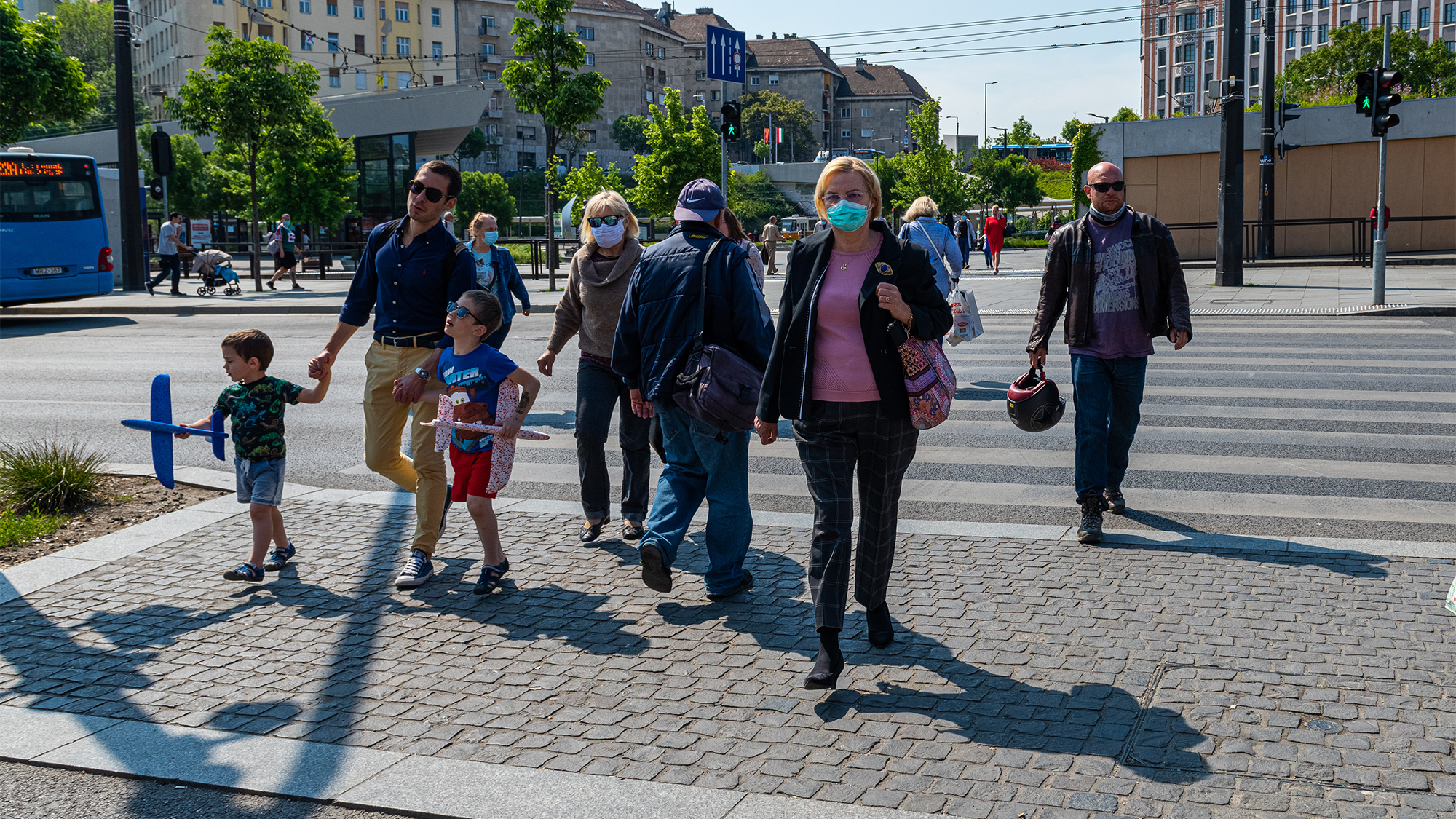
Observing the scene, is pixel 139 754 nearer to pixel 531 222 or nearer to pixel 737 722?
pixel 737 722

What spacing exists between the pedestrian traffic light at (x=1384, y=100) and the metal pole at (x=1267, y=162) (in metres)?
10.9

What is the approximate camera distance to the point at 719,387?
512 centimetres

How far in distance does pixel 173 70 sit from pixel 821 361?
105 m

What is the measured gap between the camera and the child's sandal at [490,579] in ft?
18.4

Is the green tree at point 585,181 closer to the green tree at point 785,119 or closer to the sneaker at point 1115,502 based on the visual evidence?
the sneaker at point 1115,502

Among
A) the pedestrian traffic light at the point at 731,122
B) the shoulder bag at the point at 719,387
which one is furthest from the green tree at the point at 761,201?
the shoulder bag at the point at 719,387

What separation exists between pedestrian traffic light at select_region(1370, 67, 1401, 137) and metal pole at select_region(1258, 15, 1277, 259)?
10883 mm

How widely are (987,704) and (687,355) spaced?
1.94 meters

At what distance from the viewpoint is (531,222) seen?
291ft

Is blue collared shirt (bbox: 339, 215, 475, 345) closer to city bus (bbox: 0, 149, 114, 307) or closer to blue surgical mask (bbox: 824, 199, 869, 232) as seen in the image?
blue surgical mask (bbox: 824, 199, 869, 232)

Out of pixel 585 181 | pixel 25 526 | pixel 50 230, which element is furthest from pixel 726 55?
pixel 25 526

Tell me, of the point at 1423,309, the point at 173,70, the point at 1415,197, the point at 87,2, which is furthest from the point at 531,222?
the point at 1423,309

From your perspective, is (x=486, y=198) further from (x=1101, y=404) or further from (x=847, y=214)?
(x=847, y=214)

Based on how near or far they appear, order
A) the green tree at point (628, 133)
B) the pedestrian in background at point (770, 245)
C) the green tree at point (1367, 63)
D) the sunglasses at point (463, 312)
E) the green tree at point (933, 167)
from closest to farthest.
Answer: the sunglasses at point (463, 312) < the pedestrian in background at point (770, 245) < the green tree at point (933, 167) < the green tree at point (1367, 63) < the green tree at point (628, 133)
